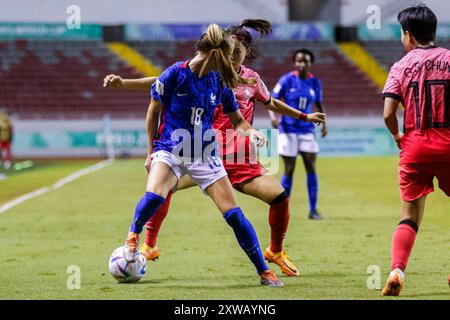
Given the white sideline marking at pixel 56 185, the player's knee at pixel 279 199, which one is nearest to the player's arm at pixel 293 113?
the player's knee at pixel 279 199

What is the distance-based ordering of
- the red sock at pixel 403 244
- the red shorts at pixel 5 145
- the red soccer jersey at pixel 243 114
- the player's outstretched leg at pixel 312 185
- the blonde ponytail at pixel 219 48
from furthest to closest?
the red shorts at pixel 5 145 < the player's outstretched leg at pixel 312 185 < the red soccer jersey at pixel 243 114 < the blonde ponytail at pixel 219 48 < the red sock at pixel 403 244

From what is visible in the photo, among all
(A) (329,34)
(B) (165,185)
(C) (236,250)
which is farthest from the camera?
(A) (329,34)

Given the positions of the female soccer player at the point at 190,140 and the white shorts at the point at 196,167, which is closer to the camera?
the female soccer player at the point at 190,140

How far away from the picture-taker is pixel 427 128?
716 centimetres

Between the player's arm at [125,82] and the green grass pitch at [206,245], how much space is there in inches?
67.3

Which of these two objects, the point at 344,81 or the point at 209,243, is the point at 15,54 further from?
the point at 209,243

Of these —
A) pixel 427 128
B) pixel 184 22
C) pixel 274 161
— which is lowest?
pixel 274 161

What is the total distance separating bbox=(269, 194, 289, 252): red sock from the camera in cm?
886

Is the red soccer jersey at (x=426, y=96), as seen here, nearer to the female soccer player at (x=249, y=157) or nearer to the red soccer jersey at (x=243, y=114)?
the female soccer player at (x=249, y=157)

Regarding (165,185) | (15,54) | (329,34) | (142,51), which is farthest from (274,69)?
(165,185)

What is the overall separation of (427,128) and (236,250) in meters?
4.05

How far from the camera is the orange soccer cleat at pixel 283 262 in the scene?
8699 millimetres

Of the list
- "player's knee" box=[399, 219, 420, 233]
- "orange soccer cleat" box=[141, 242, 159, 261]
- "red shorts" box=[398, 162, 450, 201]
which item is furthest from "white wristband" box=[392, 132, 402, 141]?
"orange soccer cleat" box=[141, 242, 159, 261]

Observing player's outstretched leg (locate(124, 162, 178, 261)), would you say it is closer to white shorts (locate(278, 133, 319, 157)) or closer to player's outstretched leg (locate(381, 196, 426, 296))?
player's outstretched leg (locate(381, 196, 426, 296))
